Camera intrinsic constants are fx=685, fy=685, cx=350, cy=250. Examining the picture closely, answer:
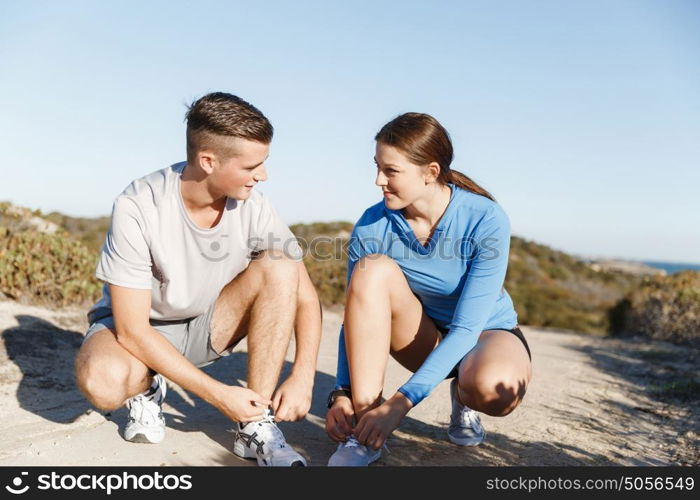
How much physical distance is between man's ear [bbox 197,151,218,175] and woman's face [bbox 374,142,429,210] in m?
0.74

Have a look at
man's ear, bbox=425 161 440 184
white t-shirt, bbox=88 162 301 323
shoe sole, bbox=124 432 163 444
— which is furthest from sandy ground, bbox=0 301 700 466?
man's ear, bbox=425 161 440 184

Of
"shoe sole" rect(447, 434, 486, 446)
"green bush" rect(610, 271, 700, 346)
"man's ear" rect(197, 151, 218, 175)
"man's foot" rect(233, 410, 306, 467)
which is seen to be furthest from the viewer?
"green bush" rect(610, 271, 700, 346)

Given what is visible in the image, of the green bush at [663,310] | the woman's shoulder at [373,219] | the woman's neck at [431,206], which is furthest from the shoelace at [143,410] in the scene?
the green bush at [663,310]

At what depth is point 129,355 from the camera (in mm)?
2947

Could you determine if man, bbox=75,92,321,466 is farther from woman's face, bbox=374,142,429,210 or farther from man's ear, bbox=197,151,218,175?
woman's face, bbox=374,142,429,210

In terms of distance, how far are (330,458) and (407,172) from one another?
130 cm

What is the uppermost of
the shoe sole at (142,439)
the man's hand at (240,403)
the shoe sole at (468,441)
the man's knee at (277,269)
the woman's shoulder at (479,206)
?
the woman's shoulder at (479,206)

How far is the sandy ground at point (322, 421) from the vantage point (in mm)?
2992

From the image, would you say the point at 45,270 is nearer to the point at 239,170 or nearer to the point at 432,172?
the point at 239,170

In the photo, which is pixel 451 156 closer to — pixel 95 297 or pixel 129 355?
pixel 129 355

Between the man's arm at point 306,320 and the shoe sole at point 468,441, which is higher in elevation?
the man's arm at point 306,320

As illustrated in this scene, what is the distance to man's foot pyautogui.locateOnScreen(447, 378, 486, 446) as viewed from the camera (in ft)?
11.0

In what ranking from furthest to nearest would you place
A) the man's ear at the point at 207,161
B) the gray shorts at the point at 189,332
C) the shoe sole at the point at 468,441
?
the shoe sole at the point at 468,441 → the gray shorts at the point at 189,332 → the man's ear at the point at 207,161

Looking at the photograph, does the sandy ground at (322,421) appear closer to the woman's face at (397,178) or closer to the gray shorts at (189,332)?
the gray shorts at (189,332)
